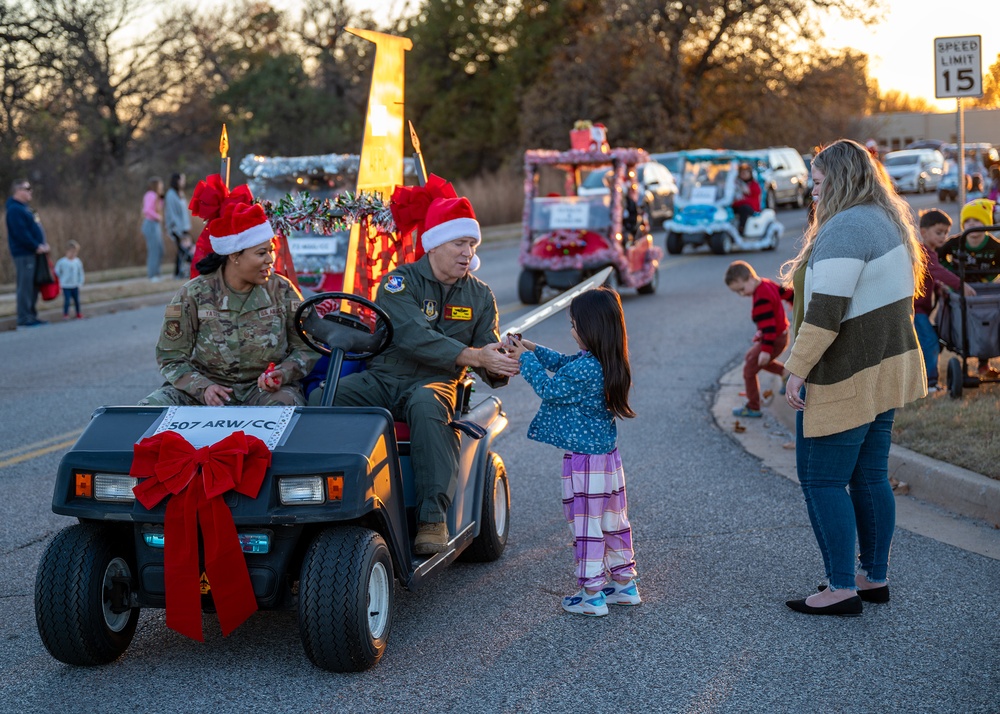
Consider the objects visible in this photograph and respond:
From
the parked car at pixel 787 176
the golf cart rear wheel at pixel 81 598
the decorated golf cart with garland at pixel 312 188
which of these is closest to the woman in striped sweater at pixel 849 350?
the golf cart rear wheel at pixel 81 598

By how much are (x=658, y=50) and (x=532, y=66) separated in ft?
29.7

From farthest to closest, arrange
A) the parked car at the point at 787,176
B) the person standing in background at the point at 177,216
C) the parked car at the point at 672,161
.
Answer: the parked car at the point at 787,176, the parked car at the point at 672,161, the person standing in background at the point at 177,216

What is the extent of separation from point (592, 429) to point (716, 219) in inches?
730

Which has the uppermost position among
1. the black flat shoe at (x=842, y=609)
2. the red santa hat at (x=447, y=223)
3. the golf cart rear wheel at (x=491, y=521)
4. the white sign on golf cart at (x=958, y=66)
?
the white sign on golf cart at (x=958, y=66)

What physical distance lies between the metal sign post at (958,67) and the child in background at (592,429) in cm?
804

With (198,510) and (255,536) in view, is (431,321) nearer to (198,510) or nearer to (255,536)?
(255,536)

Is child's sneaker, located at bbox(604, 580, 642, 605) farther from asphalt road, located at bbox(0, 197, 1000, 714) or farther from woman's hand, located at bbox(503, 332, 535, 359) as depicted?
woman's hand, located at bbox(503, 332, 535, 359)

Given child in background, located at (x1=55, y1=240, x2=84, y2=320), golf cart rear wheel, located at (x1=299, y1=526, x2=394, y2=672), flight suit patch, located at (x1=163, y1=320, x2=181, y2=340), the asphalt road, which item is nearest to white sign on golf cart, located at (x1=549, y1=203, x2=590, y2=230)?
child in background, located at (x1=55, y1=240, x2=84, y2=320)

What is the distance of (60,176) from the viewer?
32844 mm

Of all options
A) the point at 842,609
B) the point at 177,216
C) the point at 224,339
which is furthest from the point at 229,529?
the point at 177,216

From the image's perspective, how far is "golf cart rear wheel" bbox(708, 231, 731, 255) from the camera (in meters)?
22.7

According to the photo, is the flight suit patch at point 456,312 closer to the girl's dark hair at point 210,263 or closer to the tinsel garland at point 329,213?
the girl's dark hair at point 210,263

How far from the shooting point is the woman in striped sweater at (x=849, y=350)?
4.46 metres

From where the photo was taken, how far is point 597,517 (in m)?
4.77
